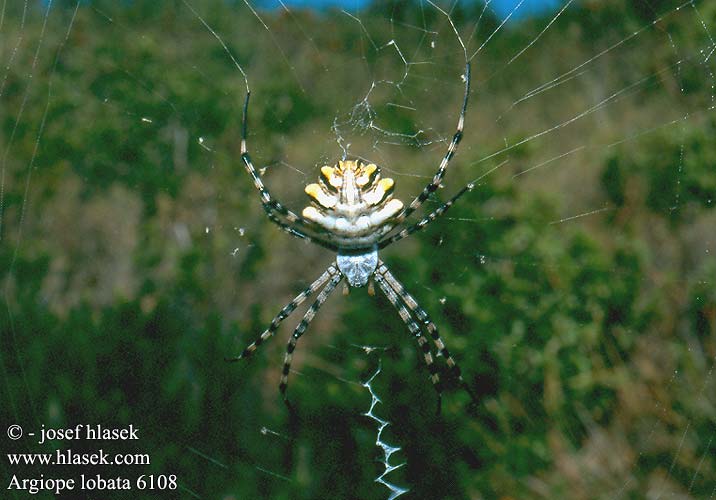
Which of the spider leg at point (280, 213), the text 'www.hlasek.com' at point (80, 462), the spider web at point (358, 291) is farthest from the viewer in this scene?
the text 'www.hlasek.com' at point (80, 462)

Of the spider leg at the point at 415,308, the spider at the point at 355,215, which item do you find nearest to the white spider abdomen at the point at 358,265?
the spider at the point at 355,215

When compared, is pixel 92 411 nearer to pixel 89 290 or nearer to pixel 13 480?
pixel 13 480

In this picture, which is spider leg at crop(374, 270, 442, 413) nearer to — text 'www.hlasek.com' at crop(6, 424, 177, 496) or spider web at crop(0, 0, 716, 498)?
spider web at crop(0, 0, 716, 498)

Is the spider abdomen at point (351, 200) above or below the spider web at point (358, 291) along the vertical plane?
below

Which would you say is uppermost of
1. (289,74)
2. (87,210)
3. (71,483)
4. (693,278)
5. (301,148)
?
(289,74)

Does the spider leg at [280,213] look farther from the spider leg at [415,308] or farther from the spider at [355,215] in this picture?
the spider leg at [415,308]

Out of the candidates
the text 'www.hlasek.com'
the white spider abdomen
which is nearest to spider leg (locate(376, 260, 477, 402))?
the white spider abdomen

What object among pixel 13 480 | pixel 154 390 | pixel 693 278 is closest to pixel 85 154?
pixel 154 390
